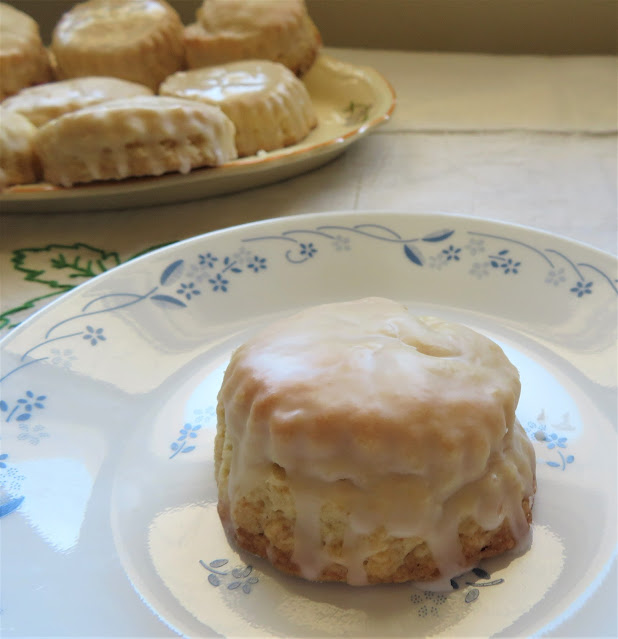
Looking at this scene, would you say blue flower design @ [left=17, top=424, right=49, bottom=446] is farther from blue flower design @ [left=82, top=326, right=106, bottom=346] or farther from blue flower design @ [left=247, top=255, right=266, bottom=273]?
blue flower design @ [left=247, top=255, right=266, bottom=273]

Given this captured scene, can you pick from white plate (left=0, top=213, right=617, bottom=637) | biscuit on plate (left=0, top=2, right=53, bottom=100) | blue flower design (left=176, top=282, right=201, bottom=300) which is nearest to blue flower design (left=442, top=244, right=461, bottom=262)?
white plate (left=0, top=213, right=617, bottom=637)

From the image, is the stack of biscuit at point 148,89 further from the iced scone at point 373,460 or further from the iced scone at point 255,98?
the iced scone at point 373,460

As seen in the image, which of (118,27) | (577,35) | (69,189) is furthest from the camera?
(577,35)

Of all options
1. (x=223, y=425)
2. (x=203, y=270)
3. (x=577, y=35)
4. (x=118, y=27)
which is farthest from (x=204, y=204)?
(x=577, y=35)

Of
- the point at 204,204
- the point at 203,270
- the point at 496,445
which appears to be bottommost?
the point at 204,204

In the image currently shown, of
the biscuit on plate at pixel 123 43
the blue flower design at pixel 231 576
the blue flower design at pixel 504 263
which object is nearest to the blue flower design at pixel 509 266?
the blue flower design at pixel 504 263

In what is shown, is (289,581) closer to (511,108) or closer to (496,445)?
(496,445)
